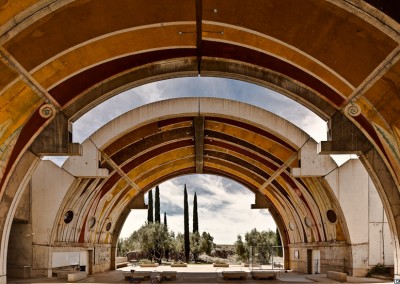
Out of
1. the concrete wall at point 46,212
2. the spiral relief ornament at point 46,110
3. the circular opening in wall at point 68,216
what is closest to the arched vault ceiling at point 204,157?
the concrete wall at point 46,212

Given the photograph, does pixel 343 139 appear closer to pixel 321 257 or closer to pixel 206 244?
pixel 321 257

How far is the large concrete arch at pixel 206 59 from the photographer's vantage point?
13203mm

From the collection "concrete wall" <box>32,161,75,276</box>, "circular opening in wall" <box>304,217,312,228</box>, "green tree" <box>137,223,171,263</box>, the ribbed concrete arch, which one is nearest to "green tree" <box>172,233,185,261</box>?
Answer: "green tree" <box>137,223,171,263</box>

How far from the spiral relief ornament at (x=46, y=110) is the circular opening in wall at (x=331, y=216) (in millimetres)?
18714

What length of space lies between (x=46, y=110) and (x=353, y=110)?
10.4 m

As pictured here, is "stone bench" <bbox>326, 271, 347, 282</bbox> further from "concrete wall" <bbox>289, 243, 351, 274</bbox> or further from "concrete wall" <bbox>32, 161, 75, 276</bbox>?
"concrete wall" <bbox>32, 161, 75, 276</bbox>

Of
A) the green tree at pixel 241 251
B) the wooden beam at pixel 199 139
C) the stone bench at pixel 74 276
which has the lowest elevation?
the green tree at pixel 241 251

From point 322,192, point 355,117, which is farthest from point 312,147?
point 355,117

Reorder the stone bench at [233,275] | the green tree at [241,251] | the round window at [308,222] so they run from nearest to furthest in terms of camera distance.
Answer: the stone bench at [233,275]
the round window at [308,222]
the green tree at [241,251]

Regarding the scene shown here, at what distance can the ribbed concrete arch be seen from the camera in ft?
83.5

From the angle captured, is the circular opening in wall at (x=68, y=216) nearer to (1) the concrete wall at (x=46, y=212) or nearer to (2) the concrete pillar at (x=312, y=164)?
→ (1) the concrete wall at (x=46, y=212)

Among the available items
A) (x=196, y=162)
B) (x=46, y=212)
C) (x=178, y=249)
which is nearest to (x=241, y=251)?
(x=178, y=249)

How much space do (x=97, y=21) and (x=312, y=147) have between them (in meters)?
14.6

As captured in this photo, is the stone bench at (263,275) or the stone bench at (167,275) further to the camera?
the stone bench at (263,275)
